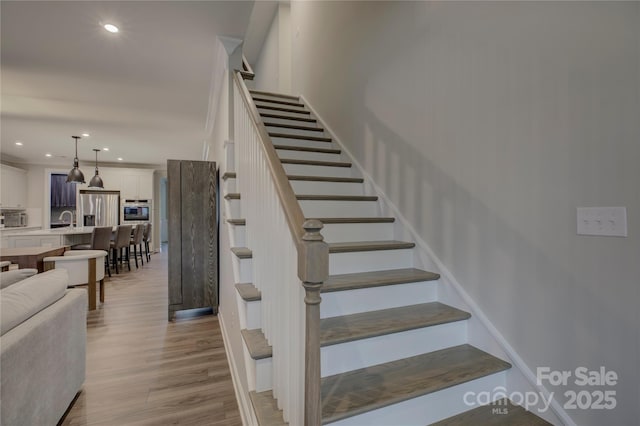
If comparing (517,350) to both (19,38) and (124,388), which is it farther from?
(19,38)

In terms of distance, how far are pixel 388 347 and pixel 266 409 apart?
67cm

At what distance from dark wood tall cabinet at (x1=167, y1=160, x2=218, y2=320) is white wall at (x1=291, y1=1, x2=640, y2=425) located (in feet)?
7.21

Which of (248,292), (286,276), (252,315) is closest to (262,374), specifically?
(252,315)

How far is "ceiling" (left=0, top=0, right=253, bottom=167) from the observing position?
2641mm

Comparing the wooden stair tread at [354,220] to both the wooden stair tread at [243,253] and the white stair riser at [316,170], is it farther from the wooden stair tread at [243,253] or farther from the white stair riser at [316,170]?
the white stair riser at [316,170]

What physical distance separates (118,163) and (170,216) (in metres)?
7.49

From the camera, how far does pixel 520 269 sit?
1.58 m

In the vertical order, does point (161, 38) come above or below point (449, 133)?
above

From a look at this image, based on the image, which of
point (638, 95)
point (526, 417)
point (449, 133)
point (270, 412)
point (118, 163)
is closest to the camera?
point (638, 95)

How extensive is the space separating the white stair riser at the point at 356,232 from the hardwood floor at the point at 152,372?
51.3 inches

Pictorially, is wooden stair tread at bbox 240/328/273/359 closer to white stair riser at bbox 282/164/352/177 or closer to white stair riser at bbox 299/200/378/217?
white stair riser at bbox 299/200/378/217

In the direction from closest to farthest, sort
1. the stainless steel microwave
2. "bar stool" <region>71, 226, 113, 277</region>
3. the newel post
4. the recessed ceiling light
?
the newel post < the recessed ceiling light < "bar stool" <region>71, 226, 113, 277</region> < the stainless steel microwave

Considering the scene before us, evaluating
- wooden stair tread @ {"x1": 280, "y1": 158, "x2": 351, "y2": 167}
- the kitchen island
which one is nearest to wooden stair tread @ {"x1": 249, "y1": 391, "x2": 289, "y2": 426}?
wooden stair tread @ {"x1": 280, "y1": 158, "x2": 351, "y2": 167}

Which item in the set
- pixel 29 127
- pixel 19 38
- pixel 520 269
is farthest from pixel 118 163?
pixel 520 269
